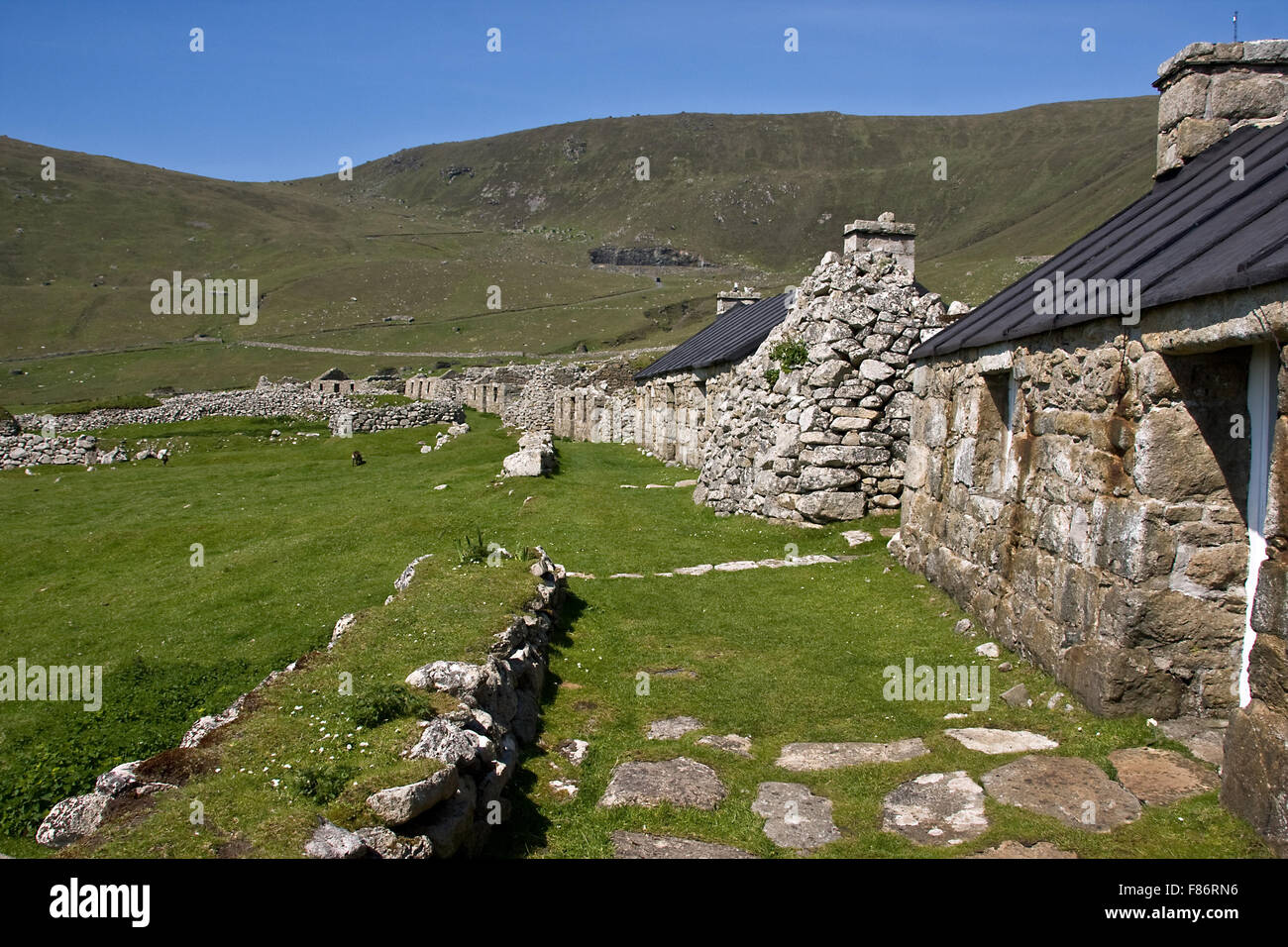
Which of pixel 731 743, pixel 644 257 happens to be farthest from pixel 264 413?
pixel 644 257

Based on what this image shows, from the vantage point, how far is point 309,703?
683 centimetres

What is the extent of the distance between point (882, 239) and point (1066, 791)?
13121mm

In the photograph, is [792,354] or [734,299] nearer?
[792,354]

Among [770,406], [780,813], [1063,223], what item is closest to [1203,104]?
[770,406]

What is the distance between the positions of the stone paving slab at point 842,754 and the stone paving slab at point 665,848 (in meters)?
1.50

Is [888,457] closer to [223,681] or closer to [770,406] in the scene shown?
[770,406]

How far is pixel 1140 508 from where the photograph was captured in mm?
7055

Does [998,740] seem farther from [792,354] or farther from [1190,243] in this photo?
[792,354]

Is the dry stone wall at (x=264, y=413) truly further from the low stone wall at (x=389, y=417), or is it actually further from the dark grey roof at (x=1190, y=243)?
the dark grey roof at (x=1190, y=243)

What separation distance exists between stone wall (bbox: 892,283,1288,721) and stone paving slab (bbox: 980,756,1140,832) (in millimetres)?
968

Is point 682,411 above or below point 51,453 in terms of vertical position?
above

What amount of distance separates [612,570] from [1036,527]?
23.4 feet

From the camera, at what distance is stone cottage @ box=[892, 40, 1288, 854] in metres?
5.61

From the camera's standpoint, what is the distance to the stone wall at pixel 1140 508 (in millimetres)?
6789
